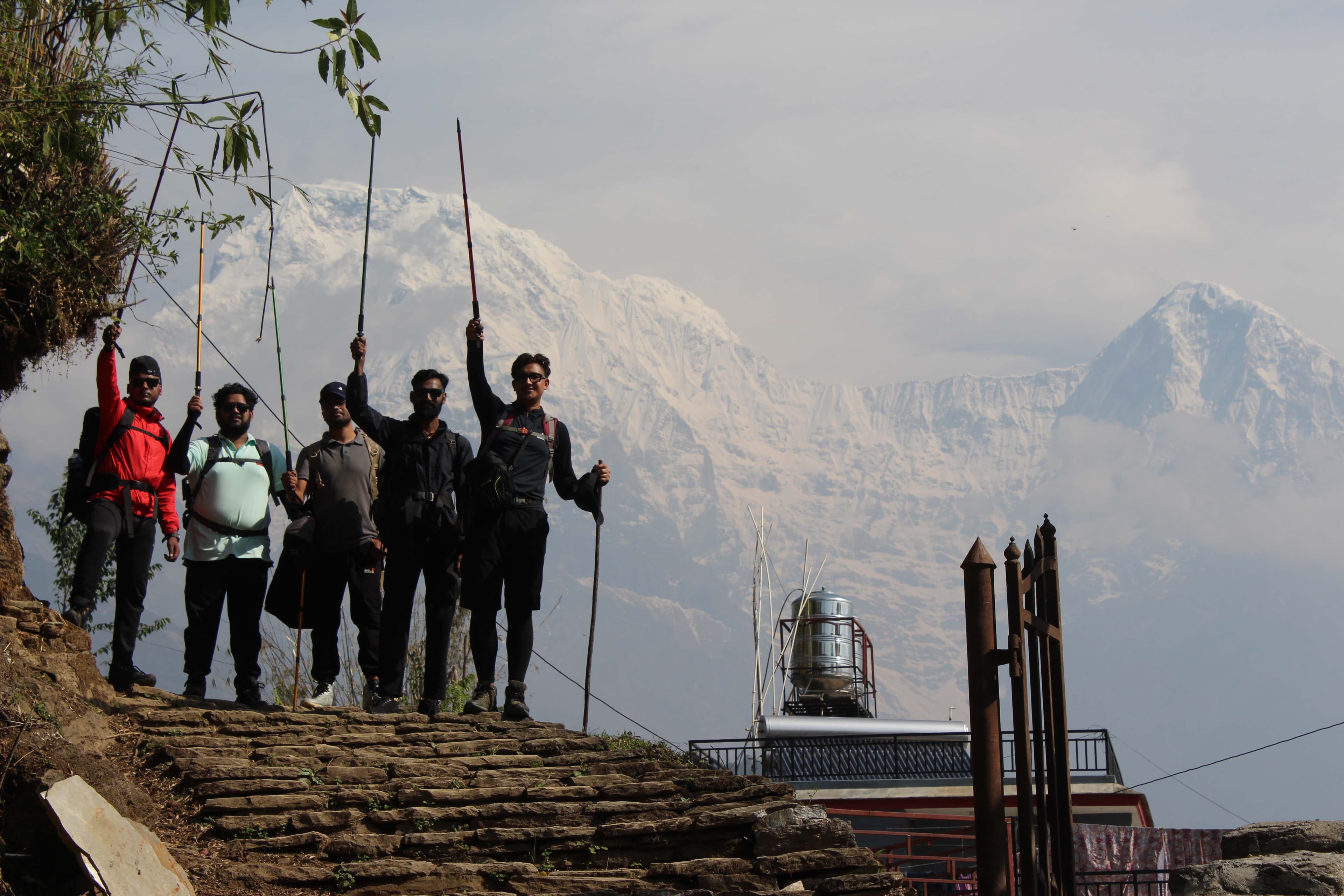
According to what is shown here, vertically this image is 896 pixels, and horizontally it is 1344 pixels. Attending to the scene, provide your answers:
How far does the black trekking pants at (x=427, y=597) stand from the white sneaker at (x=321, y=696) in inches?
28.3

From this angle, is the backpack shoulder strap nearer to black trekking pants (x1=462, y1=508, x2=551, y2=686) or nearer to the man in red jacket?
the man in red jacket

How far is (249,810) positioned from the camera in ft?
20.7

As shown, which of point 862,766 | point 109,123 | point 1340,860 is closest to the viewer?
point 1340,860

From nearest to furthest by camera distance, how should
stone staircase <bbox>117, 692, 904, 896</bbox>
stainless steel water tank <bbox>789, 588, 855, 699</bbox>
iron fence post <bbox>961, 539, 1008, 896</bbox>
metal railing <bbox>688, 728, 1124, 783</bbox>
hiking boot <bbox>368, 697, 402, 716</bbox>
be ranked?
iron fence post <bbox>961, 539, 1008, 896</bbox>, stone staircase <bbox>117, 692, 904, 896</bbox>, hiking boot <bbox>368, 697, 402, 716</bbox>, metal railing <bbox>688, 728, 1124, 783</bbox>, stainless steel water tank <bbox>789, 588, 855, 699</bbox>

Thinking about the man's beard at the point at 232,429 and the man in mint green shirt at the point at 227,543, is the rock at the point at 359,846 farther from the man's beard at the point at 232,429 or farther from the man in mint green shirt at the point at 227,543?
the man's beard at the point at 232,429

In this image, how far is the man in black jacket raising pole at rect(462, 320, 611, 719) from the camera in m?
7.93

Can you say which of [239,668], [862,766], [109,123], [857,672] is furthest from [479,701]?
[857,672]

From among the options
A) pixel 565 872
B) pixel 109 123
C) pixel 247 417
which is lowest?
pixel 565 872

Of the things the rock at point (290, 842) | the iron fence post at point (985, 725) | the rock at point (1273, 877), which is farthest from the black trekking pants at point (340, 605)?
the rock at point (1273, 877)

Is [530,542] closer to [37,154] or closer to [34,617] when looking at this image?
[34,617]

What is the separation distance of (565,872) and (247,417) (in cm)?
390

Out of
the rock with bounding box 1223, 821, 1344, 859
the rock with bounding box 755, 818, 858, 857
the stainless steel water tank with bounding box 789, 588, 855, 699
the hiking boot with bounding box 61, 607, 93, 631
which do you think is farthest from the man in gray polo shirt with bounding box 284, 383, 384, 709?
the stainless steel water tank with bounding box 789, 588, 855, 699

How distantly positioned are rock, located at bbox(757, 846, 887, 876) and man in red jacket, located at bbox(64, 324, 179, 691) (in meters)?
4.11

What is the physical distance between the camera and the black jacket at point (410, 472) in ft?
26.8
